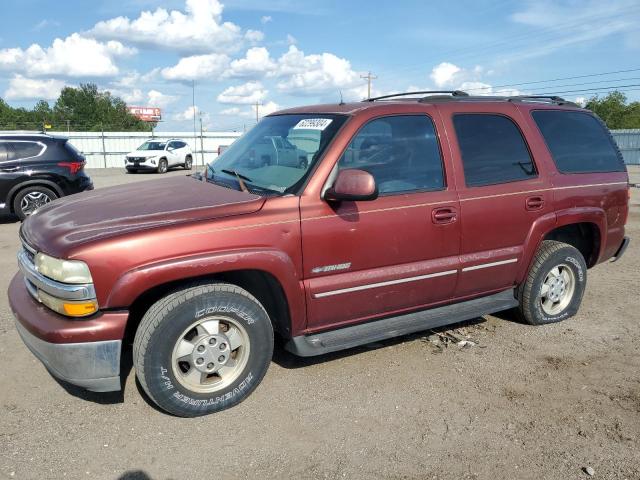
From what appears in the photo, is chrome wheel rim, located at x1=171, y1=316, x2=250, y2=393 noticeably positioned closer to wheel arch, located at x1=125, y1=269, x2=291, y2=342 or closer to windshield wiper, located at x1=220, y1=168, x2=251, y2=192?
wheel arch, located at x1=125, y1=269, x2=291, y2=342

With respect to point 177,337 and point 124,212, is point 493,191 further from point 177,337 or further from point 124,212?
point 124,212

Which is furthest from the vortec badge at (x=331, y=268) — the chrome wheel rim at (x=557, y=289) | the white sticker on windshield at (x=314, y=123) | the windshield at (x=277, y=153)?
the chrome wheel rim at (x=557, y=289)

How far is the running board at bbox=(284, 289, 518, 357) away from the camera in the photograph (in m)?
3.53

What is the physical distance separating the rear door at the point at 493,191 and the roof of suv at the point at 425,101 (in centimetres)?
11

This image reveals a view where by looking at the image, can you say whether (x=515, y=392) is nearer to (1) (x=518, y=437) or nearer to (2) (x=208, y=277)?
(1) (x=518, y=437)

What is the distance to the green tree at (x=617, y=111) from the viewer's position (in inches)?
2466

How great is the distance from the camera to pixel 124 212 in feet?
10.8

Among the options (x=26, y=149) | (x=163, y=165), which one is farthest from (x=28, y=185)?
(x=163, y=165)

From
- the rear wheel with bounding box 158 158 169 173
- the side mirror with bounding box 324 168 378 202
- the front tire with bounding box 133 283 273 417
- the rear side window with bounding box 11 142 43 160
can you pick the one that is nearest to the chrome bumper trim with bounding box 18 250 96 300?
the front tire with bounding box 133 283 273 417

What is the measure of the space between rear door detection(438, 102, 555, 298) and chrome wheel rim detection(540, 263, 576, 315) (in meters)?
0.50

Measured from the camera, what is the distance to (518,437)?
3.07 m

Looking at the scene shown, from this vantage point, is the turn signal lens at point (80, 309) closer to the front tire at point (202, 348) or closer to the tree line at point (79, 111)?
the front tire at point (202, 348)

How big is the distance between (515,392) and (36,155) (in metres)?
9.59

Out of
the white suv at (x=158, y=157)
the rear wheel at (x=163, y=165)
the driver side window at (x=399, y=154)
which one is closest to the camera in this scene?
Answer: the driver side window at (x=399, y=154)
